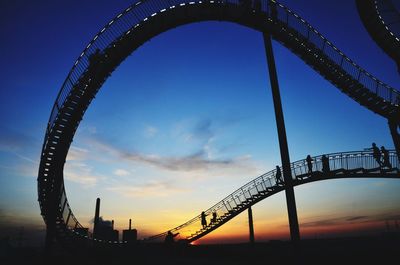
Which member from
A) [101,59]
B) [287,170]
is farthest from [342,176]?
[101,59]

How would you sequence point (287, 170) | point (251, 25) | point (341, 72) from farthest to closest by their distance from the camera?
point (341, 72) → point (251, 25) → point (287, 170)

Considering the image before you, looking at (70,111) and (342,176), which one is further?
(342,176)

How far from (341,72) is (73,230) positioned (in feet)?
65.4

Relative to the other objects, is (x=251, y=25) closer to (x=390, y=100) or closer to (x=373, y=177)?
(x=390, y=100)

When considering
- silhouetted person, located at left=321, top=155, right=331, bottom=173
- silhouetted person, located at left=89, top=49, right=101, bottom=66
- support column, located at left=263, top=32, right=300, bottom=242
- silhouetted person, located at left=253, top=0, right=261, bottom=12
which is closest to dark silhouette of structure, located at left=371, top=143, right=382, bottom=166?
silhouetted person, located at left=321, top=155, right=331, bottom=173

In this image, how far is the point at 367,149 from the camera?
18.0 metres

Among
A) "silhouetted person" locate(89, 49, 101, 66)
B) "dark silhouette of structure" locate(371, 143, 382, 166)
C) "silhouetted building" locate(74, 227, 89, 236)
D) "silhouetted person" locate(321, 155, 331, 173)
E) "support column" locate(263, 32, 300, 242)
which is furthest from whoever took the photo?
"silhouetted person" locate(321, 155, 331, 173)

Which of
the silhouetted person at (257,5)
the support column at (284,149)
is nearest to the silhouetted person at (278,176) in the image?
the support column at (284,149)

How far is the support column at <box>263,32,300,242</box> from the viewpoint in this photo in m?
9.88

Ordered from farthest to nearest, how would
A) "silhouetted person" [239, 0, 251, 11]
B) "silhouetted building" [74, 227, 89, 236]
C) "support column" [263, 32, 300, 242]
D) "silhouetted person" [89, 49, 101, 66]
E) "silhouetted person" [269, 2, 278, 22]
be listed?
"silhouetted building" [74, 227, 89, 236] → "silhouetted person" [269, 2, 278, 22] → "silhouetted person" [239, 0, 251, 11] → "silhouetted person" [89, 49, 101, 66] → "support column" [263, 32, 300, 242]

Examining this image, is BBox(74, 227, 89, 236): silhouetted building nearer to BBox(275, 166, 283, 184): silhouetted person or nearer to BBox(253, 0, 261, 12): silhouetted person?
BBox(275, 166, 283, 184): silhouetted person

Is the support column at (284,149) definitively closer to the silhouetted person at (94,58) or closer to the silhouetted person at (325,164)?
the silhouetted person at (94,58)

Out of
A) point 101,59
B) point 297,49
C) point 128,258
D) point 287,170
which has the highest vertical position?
point 297,49

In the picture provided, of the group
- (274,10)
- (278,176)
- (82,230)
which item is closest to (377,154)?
(278,176)
